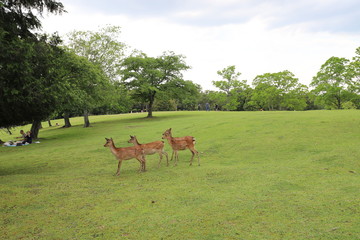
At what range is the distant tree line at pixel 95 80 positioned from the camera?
10.6 metres

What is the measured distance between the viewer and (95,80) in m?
29.3

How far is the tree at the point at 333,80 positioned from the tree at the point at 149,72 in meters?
27.8

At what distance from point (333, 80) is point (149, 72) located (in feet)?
117

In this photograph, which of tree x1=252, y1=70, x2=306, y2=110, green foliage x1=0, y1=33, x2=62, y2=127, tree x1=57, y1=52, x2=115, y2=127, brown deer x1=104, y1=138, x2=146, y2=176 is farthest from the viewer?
tree x1=252, y1=70, x2=306, y2=110

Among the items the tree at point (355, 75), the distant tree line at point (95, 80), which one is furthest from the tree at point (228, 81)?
the tree at point (355, 75)

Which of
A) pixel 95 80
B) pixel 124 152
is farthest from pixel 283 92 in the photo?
pixel 124 152

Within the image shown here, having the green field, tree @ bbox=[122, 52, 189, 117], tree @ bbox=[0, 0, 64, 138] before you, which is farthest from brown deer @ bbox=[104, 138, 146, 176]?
tree @ bbox=[122, 52, 189, 117]

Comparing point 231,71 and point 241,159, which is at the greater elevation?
point 231,71

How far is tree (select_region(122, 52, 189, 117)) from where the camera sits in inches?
1696

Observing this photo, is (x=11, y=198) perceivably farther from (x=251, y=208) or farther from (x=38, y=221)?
(x=251, y=208)

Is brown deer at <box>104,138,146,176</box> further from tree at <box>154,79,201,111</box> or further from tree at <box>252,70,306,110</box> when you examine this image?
tree at <box>252,70,306,110</box>

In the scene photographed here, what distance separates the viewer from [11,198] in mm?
7250

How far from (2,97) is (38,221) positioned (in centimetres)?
618

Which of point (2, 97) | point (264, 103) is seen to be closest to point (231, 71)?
point (264, 103)
